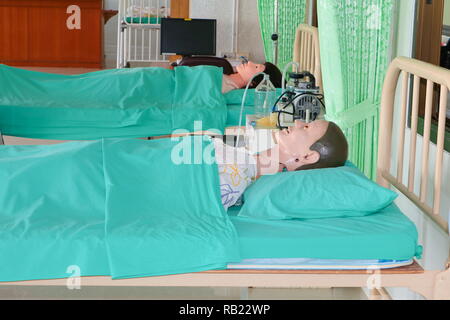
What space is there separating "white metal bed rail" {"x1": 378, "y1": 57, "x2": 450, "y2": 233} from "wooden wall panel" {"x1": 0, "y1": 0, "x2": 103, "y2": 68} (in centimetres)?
627

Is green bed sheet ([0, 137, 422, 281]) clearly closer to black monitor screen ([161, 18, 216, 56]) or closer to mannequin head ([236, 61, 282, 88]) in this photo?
mannequin head ([236, 61, 282, 88])

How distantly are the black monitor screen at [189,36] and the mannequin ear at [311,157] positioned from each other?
366 centimetres

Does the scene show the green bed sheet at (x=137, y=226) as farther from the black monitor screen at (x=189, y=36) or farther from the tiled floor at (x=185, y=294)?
the black monitor screen at (x=189, y=36)

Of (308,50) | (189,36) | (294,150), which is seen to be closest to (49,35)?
(189,36)

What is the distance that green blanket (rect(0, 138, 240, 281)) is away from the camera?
190 centimetres

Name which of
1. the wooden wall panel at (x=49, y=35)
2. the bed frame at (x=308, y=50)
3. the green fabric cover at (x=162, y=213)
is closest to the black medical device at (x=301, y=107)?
the bed frame at (x=308, y=50)

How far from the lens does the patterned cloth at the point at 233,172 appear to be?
226cm

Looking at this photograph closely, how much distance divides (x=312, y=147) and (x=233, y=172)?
311mm

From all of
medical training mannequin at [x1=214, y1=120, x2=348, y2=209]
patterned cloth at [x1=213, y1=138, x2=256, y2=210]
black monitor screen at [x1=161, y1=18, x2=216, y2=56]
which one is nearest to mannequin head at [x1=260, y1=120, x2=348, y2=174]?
medical training mannequin at [x1=214, y1=120, x2=348, y2=209]

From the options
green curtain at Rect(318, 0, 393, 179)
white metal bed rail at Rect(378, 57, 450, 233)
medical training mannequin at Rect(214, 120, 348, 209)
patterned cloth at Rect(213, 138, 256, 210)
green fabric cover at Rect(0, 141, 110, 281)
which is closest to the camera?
green fabric cover at Rect(0, 141, 110, 281)

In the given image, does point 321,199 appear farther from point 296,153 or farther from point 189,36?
point 189,36

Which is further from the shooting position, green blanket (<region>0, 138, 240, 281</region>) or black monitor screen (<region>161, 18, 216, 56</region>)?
black monitor screen (<region>161, 18, 216, 56</region>)

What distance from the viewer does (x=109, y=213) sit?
2.04m
